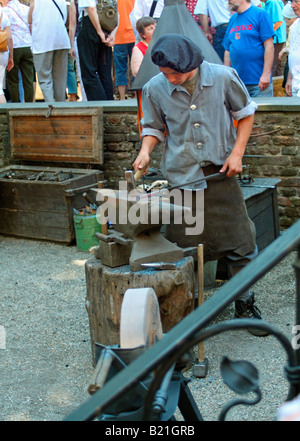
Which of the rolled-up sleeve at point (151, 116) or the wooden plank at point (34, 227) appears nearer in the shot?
the rolled-up sleeve at point (151, 116)

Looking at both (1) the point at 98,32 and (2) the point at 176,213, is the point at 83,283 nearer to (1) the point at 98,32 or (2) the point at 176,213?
(2) the point at 176,213

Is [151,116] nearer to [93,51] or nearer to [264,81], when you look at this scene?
[264,81]

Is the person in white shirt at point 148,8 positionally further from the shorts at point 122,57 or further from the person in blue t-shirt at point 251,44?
the person in blue t-shirt at point 251,44

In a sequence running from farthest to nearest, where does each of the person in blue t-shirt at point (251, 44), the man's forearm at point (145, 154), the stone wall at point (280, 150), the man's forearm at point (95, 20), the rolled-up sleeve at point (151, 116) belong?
1. the man's forearm at point (95, 20)
2. the person in blue t-shirt at point (251, 44)
3. the stone wall at point (280, 150)
4. the rolled-up sleeve at point (151, 116)
5. the man's forearm at point (145, 154)

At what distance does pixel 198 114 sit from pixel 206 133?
13 centimetres

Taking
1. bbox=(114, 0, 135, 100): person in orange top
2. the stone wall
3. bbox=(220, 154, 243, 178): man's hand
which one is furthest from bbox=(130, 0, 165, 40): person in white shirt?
bbox=(220, 154, 243, 178): man's hand

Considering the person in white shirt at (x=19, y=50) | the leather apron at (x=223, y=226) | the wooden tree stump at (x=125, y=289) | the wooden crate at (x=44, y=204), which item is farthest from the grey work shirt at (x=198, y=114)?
the person in white shirt at (x=19, y=50)

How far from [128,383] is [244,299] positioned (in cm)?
311

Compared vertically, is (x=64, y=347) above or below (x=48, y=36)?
below

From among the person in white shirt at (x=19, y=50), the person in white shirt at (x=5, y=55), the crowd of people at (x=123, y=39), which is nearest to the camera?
the crowd of people at (x=123, y=39)

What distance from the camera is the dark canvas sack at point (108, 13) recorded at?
809 cm

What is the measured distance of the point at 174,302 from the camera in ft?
12.4

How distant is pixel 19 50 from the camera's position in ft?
32.0

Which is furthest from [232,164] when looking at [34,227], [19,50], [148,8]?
[19,50]
